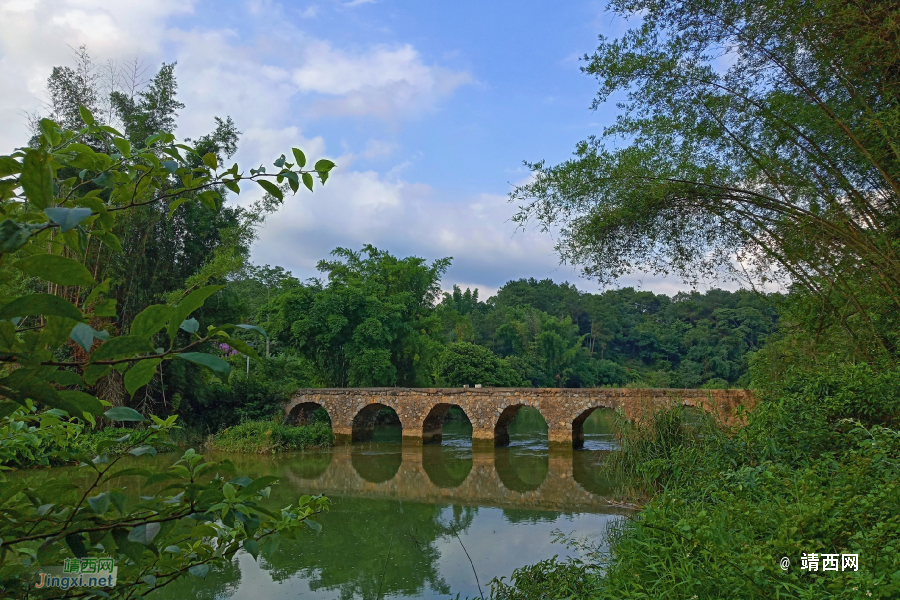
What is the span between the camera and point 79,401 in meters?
0.82

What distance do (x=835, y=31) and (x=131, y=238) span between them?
1332cm

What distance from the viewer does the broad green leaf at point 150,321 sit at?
2.73 ft

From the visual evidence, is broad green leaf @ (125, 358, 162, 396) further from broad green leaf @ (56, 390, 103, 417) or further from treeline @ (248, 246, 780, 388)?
treeline @ (248, 246, 780, 388)

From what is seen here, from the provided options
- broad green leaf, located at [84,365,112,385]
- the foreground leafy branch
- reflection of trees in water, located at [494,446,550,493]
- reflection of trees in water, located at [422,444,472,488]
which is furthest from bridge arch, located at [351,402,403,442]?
broad green leaf, located at [84,365,112,385]

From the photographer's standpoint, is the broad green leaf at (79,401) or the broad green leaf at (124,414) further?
the broad green leaf at (124,414)

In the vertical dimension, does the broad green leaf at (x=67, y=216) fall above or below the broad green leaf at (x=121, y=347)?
above

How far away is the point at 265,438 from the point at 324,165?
1477 cm

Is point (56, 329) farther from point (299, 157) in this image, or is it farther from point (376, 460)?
point (376, 460)

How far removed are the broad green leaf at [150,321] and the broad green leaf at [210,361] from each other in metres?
0.07

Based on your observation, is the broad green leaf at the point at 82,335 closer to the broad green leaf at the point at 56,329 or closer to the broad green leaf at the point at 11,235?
the broad green leaf at the point at 56,329

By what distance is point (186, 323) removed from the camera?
2.80 ft

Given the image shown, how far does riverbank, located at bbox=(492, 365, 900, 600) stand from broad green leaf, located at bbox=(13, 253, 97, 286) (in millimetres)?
2846

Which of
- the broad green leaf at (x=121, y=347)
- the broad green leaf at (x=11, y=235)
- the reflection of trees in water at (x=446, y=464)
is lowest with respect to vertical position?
the reflection of trees in water at (x=446, y=464)

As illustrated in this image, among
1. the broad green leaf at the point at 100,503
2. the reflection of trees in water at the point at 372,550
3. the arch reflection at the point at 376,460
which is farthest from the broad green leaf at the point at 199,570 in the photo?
the arch reflection at the point at 376,460
